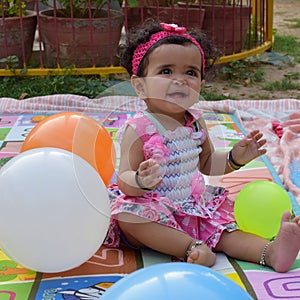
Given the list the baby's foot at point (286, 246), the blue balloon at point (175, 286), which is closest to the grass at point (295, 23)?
the baby's foot at point (286, 246)

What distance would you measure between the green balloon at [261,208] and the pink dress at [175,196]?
0.18 ft

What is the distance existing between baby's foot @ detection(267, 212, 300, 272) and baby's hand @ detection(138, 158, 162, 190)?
15.8 inches

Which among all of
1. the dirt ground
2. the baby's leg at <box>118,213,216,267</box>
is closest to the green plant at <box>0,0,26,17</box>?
the dirt ground

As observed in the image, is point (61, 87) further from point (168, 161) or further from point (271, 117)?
point (168, 161)

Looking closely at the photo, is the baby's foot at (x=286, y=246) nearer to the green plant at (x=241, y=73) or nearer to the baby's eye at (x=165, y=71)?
the baby's eye at (x=165, y=71)

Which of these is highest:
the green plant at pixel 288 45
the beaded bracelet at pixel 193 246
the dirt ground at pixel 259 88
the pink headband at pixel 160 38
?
the pink headband at pixel 160 38

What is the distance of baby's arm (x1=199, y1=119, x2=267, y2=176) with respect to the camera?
2.02 meters

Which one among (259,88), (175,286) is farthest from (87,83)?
(175,286)

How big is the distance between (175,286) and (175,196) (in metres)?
0.77

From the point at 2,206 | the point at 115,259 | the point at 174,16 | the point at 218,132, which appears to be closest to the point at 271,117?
the point at 218,132

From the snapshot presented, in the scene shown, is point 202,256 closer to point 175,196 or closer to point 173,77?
point 175,196

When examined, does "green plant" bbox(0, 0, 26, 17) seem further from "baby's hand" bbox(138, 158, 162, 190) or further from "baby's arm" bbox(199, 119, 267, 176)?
"baby's hand" bbox(138, 158, 162, 190)

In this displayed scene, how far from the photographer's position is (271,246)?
5.87 feet

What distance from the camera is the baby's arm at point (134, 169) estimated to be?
167 centimetres
